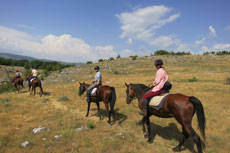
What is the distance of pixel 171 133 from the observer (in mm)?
7012

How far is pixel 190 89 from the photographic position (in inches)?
583

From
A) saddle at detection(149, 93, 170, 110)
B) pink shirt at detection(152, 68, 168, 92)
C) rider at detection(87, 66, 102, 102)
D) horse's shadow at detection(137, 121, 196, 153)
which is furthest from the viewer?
rider at detection(87, 66, 102, 102)

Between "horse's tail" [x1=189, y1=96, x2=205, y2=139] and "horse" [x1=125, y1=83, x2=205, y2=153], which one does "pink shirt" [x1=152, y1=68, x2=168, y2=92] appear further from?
"horse's tail" [x1=189, y1=96, x2=205, y2=139]

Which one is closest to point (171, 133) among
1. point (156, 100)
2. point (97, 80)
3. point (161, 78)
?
point (156, 100)

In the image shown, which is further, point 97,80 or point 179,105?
point 97,80

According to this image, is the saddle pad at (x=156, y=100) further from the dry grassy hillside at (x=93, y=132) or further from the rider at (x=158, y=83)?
the dry grassy hillside at (x=93, y=132)

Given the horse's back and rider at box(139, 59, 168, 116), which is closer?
the horse's back

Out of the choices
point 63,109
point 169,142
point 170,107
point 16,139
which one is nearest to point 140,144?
point 169,142

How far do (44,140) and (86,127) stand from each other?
2066mm

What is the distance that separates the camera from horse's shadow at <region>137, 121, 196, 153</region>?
19.8ft

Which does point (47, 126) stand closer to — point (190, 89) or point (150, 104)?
point (150, 104)

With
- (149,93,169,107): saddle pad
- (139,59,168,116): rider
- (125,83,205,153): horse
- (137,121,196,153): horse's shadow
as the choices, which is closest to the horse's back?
(125,83,205,153): horse

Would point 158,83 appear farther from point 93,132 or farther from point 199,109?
point 93,132

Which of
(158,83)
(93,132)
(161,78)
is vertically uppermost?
(161,78)
